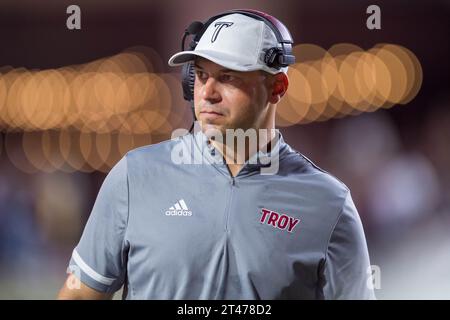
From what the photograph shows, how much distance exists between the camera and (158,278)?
1.69 meters

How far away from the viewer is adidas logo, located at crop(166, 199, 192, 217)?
1731mm

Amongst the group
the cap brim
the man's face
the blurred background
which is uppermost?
the cap brim

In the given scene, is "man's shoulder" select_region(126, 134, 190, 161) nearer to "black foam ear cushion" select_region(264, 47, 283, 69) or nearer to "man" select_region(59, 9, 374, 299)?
"man" select_region(59, 9, 374, 299)

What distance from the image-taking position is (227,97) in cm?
171

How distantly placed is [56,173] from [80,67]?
47 centimetres

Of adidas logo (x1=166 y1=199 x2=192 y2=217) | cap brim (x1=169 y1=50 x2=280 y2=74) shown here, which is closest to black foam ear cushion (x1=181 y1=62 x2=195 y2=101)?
cap brim (x1=169 y1=50 x2=280 y2=74)

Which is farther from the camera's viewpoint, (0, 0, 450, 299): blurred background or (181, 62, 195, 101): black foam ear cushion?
(0, 0, 450, 299): blurred background

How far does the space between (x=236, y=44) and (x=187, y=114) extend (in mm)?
802

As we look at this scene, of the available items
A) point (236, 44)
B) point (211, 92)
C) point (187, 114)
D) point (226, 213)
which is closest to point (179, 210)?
point (226, 213)

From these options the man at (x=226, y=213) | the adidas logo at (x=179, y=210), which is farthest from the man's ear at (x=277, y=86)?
the adidas logo at (x=179, y=210)

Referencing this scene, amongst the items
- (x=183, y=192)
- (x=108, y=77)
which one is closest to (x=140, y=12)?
(x=108, y=77)

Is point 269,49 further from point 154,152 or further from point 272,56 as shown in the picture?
point 154,152

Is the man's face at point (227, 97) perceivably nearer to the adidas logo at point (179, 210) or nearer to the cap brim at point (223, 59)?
the cap brim at point (223, 59)
